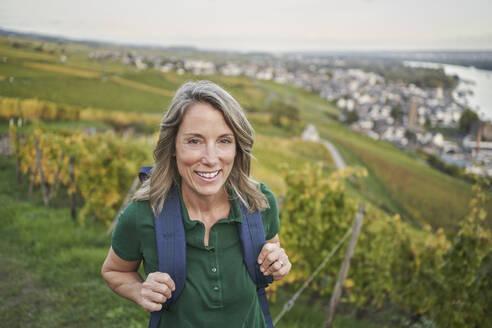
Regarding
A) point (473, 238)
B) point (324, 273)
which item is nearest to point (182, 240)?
point (473, 238)

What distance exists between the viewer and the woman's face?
4.64 ft

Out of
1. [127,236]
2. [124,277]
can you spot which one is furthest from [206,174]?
[124,277]

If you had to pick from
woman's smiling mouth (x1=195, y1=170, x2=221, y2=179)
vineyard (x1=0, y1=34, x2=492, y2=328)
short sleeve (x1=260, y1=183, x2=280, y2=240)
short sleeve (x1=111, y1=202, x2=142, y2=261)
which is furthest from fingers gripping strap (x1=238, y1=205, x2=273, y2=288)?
vineyard (x1=0, y1=34, x2=492, y2=328)

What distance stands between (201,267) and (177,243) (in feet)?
0.57

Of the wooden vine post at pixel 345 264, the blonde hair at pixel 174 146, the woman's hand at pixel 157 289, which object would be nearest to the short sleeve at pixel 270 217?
the blonde hair at pixel 174 146

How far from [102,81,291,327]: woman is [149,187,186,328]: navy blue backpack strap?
0.04 metres

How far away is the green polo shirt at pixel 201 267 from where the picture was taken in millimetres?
1427

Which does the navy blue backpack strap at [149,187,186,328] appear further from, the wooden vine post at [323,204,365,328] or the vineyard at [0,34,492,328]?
the wooden vine post at [323,204,365,328]

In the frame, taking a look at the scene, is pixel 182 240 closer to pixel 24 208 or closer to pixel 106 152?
pixel 106 152

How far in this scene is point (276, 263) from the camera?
4.81 feet

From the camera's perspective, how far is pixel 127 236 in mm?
1430

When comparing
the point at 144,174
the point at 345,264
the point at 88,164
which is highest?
the point at 144,174

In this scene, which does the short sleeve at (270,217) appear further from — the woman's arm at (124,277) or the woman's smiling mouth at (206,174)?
the woman's arm at (124,277)

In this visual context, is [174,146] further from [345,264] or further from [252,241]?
[345,264]
